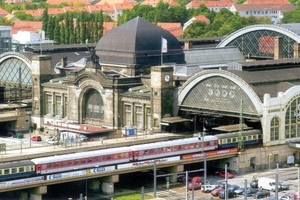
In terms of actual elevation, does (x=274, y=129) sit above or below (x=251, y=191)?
above

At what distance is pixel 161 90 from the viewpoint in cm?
11694

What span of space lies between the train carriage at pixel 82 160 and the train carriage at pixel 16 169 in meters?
0.70

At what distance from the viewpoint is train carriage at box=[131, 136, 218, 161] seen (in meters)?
102

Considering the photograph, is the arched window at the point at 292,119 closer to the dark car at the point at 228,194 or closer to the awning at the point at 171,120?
the awning at the point at 171,120

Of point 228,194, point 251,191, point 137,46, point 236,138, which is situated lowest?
point 228,194

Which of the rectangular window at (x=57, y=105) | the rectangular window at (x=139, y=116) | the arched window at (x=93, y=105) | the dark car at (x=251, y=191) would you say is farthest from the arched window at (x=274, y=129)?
the rectangular window at (x=57, y=105)

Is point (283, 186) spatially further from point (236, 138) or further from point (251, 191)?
point (236, 138)

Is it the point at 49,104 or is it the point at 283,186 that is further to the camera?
the point at 49,104

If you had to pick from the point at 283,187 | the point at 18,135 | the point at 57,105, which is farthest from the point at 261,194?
the point at 57,105

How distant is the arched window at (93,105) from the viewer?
125 m

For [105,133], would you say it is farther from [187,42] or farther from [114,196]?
[187,42]

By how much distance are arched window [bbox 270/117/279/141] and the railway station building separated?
0.11 metres

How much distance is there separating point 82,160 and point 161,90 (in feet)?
73.5

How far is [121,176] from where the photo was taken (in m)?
105
